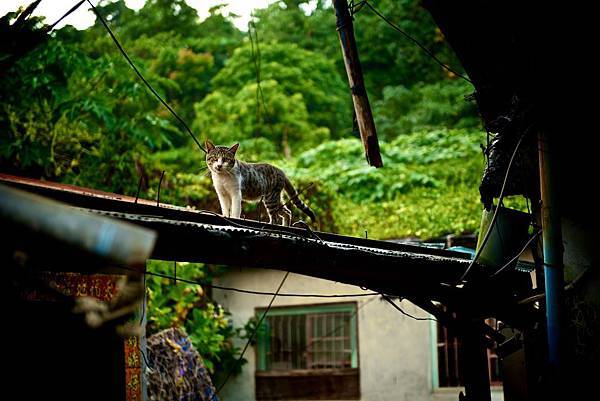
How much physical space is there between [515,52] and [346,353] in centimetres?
923

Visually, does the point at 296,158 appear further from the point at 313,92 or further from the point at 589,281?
the point at 589,281

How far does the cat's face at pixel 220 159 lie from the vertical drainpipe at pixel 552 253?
9.99 ft

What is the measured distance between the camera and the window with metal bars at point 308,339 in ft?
45.4

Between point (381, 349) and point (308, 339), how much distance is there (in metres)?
1.52

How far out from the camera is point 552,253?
16.7ft

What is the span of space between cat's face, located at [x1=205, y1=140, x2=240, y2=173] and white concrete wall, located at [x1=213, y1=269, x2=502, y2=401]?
610cm

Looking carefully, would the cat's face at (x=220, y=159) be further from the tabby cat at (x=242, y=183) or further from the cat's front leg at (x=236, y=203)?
the cat's front leg at (x=236, y=203)

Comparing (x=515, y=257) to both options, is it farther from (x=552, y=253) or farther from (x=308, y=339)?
(x=308, y=339)

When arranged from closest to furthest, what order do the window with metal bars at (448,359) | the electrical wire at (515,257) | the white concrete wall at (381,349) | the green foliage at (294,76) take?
the electrical wire at (515,257) → the window with metal bars at (448,359) → the white concrete wall at (381,349) → the green foliage at (294,76)

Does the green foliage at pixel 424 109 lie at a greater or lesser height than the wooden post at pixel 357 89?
greater

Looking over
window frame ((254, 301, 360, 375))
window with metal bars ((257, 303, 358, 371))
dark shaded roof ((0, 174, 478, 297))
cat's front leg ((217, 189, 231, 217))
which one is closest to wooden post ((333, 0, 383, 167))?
dark shaded roof ((0, 174, 478, 297))

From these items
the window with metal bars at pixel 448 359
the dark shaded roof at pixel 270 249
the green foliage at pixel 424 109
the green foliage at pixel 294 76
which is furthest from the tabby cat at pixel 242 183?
the green foliage at pixel 424 109

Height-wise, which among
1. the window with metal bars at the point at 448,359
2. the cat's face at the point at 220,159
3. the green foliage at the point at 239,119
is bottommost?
the window with metal bars at the point at 448,359

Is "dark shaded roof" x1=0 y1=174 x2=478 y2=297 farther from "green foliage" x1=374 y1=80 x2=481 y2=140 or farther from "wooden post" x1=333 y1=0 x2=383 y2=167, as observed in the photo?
"green foliage" x1=374 y1=80 x2=481 y2=140
